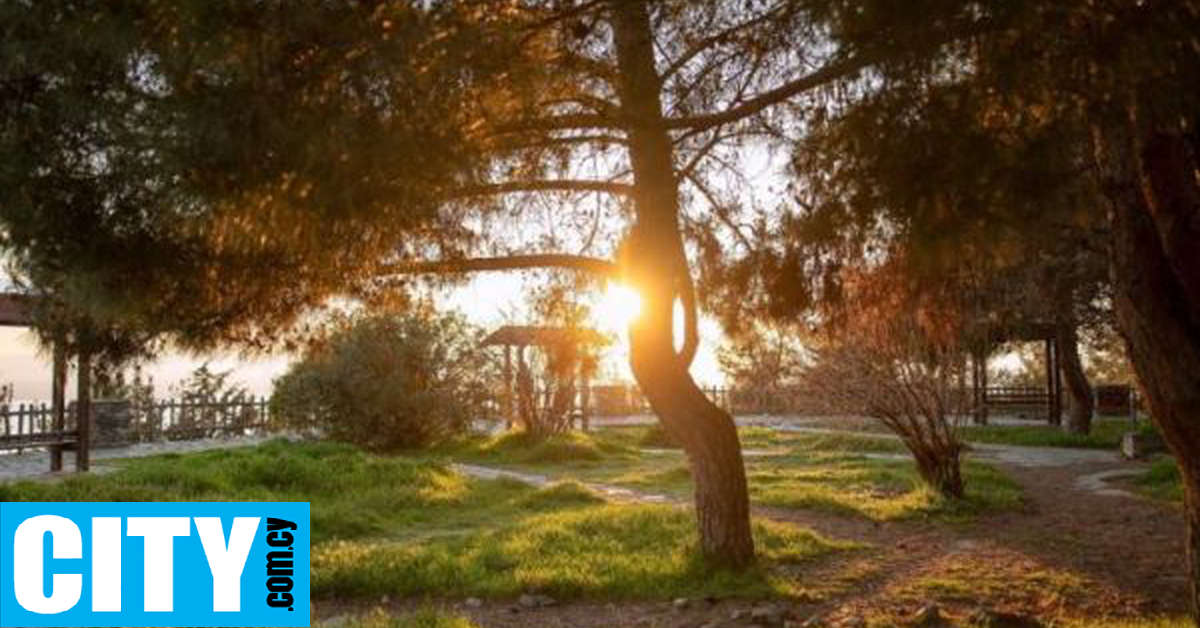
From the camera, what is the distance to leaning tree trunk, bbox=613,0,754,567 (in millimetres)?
8477

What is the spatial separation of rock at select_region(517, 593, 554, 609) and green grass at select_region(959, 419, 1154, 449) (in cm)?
1571

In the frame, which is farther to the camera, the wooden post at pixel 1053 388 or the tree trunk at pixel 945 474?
the wooden post at pixel 1053 388

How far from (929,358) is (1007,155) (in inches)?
365

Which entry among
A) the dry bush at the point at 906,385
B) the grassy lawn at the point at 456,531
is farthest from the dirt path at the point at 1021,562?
the dry bush at the point at 906,385

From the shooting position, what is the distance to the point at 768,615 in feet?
23.8

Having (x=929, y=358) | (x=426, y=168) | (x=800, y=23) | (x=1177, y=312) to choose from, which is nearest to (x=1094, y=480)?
(x=929, y=358)

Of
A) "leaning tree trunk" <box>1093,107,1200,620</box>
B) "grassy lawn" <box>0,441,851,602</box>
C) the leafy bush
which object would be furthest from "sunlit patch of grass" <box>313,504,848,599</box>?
the leafy bush

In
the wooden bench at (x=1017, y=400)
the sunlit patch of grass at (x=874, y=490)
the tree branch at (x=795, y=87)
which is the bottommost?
the sunlit patch of grass at (x=874, y=490)

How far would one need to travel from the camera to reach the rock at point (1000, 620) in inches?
276

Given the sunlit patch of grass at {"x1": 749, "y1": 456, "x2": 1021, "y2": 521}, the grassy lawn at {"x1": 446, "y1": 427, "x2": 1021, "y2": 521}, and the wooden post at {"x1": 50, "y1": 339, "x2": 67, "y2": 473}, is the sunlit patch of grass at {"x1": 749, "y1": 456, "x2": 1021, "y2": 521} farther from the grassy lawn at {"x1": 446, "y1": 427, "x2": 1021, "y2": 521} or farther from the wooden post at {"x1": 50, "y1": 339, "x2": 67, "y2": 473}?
the wooden post at {"x1": 50, "y1": 339, "x2": 67, "y2": 473}

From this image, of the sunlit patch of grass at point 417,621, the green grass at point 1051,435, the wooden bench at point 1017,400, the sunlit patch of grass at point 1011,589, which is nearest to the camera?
the sunlit patch of grass at point 417,621

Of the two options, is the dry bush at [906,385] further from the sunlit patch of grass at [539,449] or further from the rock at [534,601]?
the sunlit patch of grass at [539,449]

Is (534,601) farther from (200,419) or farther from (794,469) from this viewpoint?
(200,419)

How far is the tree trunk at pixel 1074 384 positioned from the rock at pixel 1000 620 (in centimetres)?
1775
